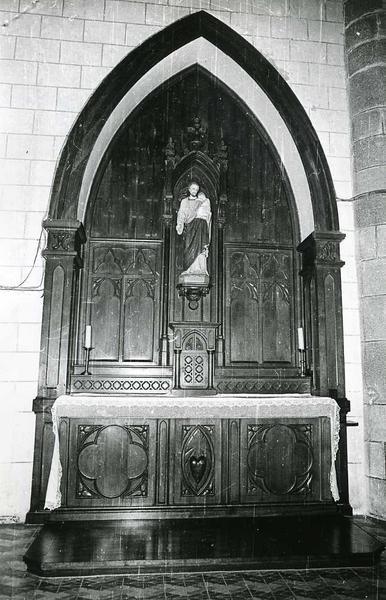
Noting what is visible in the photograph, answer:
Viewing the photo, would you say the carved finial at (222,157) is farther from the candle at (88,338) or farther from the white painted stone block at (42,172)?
the candle at (88,338)

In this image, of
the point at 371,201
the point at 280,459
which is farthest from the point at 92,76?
the point at 280,459

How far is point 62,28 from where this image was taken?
6105 mm

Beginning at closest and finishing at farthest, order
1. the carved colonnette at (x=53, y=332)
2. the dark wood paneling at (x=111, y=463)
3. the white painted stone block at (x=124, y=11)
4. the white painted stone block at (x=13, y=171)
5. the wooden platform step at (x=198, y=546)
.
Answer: the wooden platform step at (x=198, y=546)
the dark wood paneling at (x=111, y=463)
the carved colonnette at (x=53, y=332)
the white painted stone block at (x=13, y=171)
the white painted stone block at (x=124, y=11)

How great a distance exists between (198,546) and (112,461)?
115 centimetres

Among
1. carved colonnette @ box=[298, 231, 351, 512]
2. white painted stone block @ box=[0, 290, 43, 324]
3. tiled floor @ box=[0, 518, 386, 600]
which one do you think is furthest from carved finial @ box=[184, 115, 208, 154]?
tiled floor @ box=[0, 518, 386, 600]

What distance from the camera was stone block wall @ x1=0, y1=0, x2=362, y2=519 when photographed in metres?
5.46

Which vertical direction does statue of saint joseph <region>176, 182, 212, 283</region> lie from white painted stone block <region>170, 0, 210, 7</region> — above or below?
below

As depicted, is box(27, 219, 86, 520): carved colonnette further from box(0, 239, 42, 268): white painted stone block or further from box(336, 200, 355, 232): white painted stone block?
box(336, 200, 355, 232): white painted stone block

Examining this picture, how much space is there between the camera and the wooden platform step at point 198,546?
3.68 m

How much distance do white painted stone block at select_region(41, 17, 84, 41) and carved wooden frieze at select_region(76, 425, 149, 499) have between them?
4258 mm

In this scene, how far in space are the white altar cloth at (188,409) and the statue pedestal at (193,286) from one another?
134 cm

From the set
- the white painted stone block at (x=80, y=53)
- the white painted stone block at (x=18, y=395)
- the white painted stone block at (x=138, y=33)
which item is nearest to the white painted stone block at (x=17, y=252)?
the white painted stone block at (x=18, y=395)

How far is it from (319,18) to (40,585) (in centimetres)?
650

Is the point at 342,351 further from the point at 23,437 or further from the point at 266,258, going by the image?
the point at 23,437
